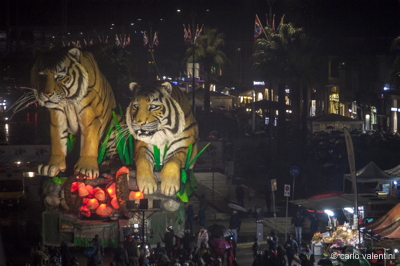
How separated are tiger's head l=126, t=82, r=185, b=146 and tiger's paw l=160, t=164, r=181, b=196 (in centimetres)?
94

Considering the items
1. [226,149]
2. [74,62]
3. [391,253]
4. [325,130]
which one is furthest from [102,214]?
[325,130]

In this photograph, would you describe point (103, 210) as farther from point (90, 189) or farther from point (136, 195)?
point (136, 195)

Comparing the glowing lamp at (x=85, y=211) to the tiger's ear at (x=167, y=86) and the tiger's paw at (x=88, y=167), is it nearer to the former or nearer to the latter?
the tiger's paw at (x=88, y=167)

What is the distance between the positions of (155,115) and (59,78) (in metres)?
3.23

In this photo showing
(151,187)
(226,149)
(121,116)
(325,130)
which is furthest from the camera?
(325,130)

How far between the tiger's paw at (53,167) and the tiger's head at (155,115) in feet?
9.85

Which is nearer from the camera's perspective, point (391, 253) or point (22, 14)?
point (391, 253)

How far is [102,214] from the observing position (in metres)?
19.0

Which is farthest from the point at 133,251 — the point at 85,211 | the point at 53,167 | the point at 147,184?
the point at 53,167

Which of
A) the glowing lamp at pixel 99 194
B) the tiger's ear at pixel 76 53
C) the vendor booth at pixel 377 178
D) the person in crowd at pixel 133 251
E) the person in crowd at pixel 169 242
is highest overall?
the tiger's ear at pixel 76 53

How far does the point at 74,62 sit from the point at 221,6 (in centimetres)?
7992

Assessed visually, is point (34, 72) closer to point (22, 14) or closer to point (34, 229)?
point (34, 229)

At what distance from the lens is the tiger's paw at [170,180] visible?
18.3 metres

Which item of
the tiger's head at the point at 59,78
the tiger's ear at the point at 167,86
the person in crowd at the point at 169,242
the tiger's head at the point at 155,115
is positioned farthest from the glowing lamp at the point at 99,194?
the tiger's ear at the point at 167,86
